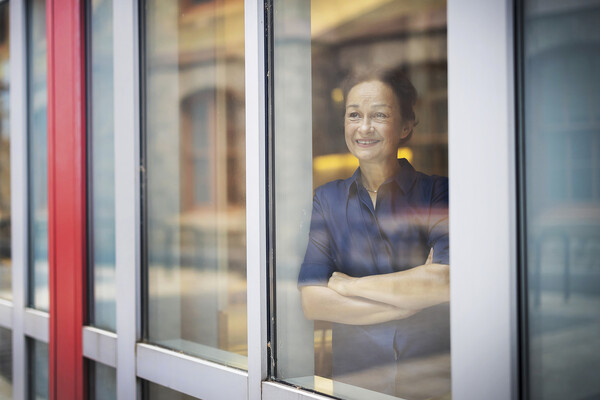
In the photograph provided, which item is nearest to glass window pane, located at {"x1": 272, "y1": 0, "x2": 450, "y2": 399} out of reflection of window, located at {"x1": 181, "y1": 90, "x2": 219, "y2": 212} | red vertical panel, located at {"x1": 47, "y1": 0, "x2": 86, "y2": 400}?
reflection of window, located at {"x1": 181, "y1": 90, "x2": 219, "y2": 212}

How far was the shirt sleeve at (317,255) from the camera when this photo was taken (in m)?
1.75

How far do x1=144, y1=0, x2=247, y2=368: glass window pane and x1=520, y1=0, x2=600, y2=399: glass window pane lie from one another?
1.08m

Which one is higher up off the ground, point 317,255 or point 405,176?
point 405,176

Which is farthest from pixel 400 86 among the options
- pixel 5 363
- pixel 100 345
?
pixel 5 363

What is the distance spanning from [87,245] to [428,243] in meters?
1.91

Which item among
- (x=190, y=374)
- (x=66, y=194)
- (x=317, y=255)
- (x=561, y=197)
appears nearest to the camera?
(x=561, y=197)

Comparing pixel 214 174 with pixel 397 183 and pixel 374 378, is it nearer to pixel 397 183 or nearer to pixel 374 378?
pixel 397 183

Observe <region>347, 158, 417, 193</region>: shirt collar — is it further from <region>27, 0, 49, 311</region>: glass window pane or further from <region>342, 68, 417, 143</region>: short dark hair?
<region>27, 0, 49, 311</region>: glass window pane

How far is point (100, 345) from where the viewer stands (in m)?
2.59

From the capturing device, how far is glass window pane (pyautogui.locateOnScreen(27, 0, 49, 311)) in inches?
120

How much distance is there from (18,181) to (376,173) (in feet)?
8.06

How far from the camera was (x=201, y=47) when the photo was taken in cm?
223

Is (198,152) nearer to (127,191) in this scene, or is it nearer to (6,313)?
(127,191)

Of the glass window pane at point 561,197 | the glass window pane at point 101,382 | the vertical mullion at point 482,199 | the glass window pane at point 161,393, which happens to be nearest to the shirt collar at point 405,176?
the vertical mullion at point 482,199
